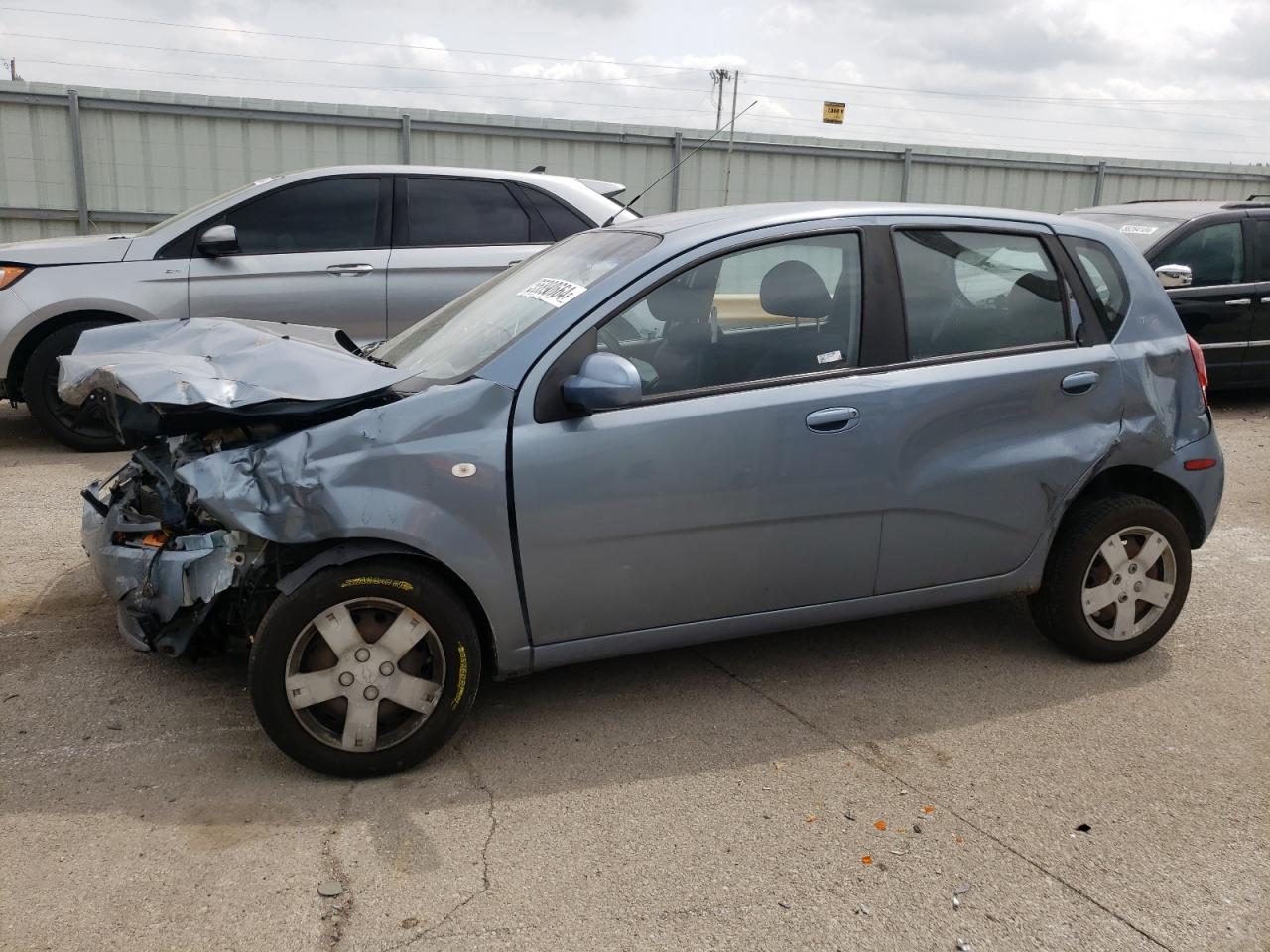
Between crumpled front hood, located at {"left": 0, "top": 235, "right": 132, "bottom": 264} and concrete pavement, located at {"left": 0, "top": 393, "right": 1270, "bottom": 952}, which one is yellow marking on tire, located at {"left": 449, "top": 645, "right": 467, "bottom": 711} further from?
crumpled front hood, located at {"left": 0, "top": 235, "right": 132, "bottom": 264}

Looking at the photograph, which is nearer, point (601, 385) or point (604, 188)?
point (601, 385)

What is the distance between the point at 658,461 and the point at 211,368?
4.94 feet

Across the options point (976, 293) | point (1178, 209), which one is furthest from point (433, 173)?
point (1178, 209)

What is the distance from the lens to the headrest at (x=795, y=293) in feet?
12.5

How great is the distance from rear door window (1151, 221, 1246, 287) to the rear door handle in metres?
5.73

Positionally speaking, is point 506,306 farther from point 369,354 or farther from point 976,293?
point 976,293

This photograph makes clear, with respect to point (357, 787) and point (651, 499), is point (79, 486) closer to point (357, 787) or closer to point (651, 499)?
point (357, 787)

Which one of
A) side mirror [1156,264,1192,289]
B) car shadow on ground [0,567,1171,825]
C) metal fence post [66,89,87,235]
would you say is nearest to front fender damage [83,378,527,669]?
car shadow on ground [0,567,1171,825]

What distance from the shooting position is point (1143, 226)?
9148 millimetres

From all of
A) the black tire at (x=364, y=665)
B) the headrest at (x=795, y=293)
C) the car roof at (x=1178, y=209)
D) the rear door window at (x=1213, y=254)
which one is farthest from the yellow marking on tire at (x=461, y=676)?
the car roof at (x=1178, y=209)

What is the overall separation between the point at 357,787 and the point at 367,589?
606 mm

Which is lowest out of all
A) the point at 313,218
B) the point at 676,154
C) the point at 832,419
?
the point at 832,419

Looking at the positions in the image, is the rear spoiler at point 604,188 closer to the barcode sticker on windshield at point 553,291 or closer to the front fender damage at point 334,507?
the barcode sticker on windshield at point 553,291

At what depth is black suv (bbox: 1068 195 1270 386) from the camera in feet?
29.3
